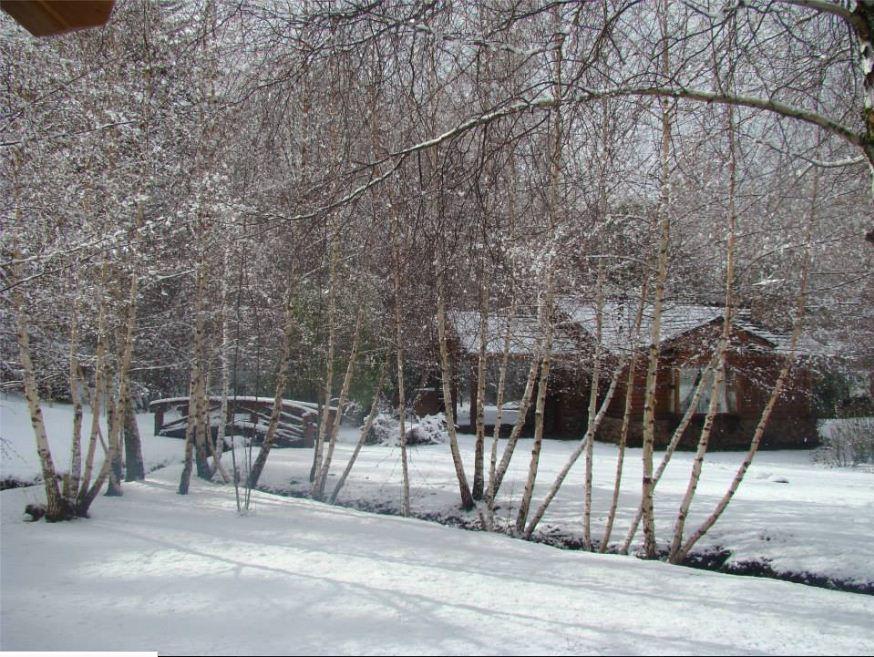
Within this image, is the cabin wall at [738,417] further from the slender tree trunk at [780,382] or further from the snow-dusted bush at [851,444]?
the slender tree trunk at [780,382]

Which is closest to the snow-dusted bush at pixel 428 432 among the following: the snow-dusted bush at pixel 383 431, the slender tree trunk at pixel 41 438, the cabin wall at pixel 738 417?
the snow-dusted bush at pixel 383 431

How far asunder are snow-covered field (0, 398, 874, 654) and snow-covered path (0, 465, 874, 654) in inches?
0.6

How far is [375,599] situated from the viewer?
11.3ft

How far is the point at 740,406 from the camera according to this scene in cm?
1844

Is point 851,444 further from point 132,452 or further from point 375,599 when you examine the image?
point 375,599

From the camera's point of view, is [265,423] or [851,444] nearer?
[851,444]

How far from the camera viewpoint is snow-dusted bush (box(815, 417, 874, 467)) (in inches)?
613

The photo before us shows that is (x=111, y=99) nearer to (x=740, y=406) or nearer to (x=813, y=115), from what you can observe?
(x=813, y=115)

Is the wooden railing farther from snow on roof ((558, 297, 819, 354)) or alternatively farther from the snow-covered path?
the snow-covered path

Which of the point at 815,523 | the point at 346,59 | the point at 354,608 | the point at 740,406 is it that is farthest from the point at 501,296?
the point at 740,406

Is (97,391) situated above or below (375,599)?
above

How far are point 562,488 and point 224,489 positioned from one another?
5.15 meters

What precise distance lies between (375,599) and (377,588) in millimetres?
286

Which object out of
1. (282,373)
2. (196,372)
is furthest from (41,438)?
(282,373)
